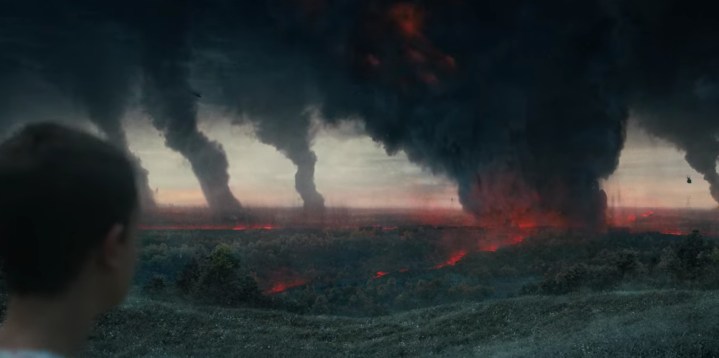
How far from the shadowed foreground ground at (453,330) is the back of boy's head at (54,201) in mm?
14652

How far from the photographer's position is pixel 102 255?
6.27 feet

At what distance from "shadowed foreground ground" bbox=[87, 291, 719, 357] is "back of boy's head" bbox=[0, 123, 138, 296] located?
1465cm

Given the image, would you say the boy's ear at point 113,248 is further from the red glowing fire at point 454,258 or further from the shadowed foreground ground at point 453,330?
the red glowing fire at point 454,258

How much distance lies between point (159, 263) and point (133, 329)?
10.7 metres

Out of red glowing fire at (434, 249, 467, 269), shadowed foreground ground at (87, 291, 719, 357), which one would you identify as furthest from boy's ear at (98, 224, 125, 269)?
red glowing fire at (434, 249, 467, 269)

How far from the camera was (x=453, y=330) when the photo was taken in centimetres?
2147

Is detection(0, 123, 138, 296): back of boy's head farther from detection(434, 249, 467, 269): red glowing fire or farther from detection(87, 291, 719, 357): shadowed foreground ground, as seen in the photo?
detection(434, 249, 467, 269): red glowing fire

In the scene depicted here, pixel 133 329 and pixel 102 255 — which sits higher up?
pixel 102 255

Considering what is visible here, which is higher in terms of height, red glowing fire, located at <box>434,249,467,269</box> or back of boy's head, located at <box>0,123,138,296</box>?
back of boy's head, located at <box>0,123,138,296</box>

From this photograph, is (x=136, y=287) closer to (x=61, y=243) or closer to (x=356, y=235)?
(x=356, y=235)

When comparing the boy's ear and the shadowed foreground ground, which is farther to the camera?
the shadowed foreground ground

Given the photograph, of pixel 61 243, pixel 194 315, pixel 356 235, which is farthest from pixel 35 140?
pixel 356 235

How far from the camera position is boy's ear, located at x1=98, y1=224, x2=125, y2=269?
190cm

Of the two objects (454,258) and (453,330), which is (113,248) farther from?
(454,258)
